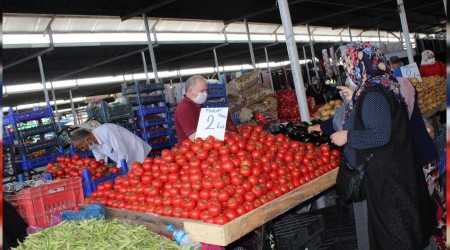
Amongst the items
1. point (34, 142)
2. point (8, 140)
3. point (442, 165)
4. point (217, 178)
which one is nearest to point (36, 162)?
point (34, 142)

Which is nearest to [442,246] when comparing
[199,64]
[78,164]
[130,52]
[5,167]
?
[78,164]

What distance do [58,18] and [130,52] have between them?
4279mm

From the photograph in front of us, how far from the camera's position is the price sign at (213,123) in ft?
11.7

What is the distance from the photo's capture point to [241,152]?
3303 mm

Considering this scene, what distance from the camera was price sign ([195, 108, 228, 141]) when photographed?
356 cm

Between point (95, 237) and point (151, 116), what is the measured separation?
238 inches

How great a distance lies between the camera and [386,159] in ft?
8.62

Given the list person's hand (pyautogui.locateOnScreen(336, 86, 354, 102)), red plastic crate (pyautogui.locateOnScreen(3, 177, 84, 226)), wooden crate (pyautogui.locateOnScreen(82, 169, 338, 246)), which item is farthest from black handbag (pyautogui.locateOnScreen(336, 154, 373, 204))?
red plastic crate (pyautogui.locateOnScreen(3, 177, 84, 226))

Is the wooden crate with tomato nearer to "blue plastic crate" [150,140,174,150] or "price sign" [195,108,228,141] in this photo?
"price sign" [195,108,228,141]

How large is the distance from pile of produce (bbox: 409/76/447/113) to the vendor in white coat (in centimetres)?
531

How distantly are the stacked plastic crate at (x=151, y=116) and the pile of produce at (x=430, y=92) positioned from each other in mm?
4802

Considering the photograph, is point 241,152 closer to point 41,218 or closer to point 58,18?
point 41,218

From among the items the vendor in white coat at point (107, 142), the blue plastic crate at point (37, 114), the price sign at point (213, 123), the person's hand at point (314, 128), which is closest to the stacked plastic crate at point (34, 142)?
the blue plastic crate at point (37, 114)

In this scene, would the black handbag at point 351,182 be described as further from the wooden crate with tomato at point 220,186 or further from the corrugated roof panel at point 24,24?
the corrugated roof panel at point 24,24
